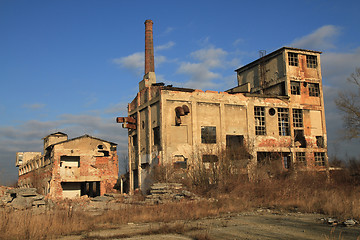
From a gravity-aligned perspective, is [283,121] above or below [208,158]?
above

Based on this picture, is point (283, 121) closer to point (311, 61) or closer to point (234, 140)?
point (234, 140)

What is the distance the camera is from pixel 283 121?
2788 cm

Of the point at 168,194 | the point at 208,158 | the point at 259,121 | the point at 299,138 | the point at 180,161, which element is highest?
the point at 259,121

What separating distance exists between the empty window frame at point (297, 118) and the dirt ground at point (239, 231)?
17182mm

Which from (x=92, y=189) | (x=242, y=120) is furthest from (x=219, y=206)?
(x=92, y=189)

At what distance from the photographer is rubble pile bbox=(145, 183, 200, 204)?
18000mm

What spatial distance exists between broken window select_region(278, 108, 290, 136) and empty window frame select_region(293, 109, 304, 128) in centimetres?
70

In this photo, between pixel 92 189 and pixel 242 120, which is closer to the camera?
pixel 242 120

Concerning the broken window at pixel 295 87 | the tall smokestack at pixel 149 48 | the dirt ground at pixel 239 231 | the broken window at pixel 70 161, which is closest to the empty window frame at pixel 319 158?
Result: the broken window at pixel 295 87

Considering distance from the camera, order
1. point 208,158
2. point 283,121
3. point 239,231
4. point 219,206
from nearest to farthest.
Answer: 1. point 239,231
2. point 219,206
3. point 208,158
4. point 283,121

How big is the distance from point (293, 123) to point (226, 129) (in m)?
6.23

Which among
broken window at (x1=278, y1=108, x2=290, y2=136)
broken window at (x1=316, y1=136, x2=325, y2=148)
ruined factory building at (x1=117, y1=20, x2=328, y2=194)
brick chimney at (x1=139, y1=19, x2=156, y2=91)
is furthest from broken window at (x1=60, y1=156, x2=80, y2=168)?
broken window at (x1=316, y1=136, x2=325, y2=148)

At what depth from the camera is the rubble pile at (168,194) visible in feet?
59.1

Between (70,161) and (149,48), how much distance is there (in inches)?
513
